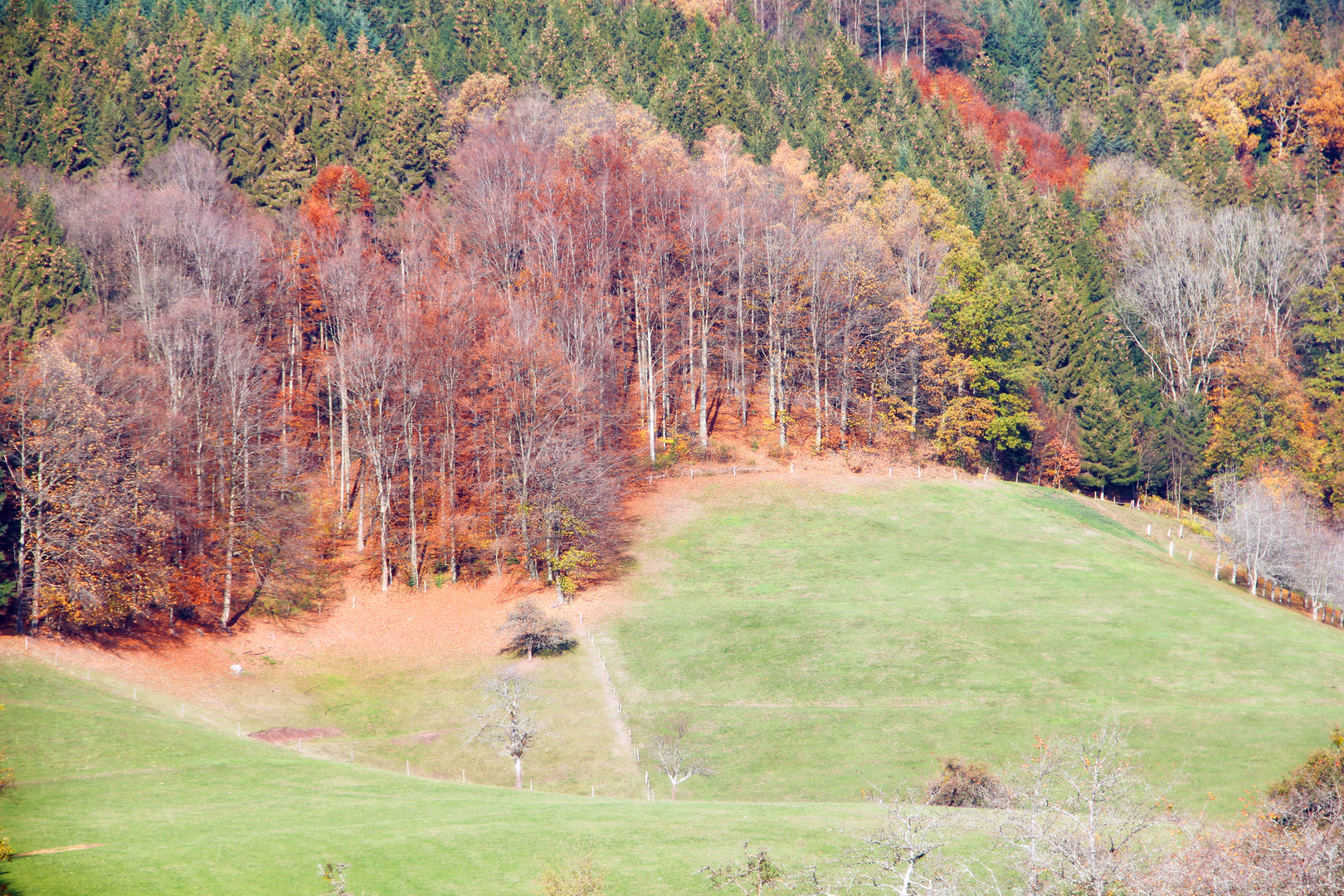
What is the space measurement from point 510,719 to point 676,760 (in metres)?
7.58

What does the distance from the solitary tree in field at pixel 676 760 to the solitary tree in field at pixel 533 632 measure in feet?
38.7

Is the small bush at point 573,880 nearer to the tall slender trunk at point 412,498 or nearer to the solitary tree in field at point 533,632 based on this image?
the solitary tree in field at point 533,632

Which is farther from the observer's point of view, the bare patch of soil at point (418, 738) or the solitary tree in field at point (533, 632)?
the solitary tree in field at point (533, 632)

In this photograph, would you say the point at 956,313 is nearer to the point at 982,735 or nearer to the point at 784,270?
the point at 784,270

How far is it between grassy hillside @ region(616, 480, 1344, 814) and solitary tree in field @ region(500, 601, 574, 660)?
342 centimetres

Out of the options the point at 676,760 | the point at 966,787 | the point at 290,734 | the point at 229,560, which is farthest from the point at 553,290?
the point at 966,787

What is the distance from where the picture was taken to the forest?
218 ft

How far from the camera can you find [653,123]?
10331cm

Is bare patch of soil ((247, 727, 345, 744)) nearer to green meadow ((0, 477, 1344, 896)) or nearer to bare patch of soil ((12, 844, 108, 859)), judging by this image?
green meadow ((0, 477, 1344, 896))

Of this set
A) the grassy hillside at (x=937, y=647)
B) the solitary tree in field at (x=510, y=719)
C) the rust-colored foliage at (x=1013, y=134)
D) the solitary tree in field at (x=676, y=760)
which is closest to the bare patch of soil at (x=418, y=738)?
the solitary tree in field at (x=510, y=719)

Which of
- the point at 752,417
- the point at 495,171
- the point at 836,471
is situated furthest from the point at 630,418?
the point at 495,171

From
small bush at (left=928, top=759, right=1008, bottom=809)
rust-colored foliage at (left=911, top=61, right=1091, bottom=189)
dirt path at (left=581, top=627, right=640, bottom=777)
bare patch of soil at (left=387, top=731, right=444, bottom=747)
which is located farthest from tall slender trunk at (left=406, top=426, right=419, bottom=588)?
rust-colored foliage at (left=911, top=61, right=1091, bottom=189)

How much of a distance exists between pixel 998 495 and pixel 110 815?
59775 millimetres

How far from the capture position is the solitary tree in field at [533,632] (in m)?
56.8
